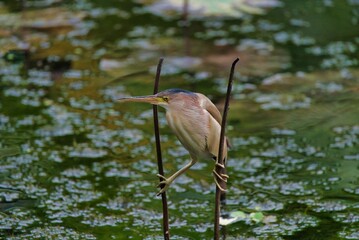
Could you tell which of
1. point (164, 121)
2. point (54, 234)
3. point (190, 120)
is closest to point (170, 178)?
point (190, 120)

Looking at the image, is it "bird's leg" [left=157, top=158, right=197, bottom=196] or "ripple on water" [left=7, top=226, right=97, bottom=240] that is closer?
"bird's leg" [left=157, top=158, right=197, bottom=196]

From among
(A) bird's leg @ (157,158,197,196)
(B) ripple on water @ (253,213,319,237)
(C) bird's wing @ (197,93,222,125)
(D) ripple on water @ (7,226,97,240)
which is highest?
(C) bird's wing @ (197,93,222,125)

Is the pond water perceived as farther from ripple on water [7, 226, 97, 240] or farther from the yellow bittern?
the yellow bittern

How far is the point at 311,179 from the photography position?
3.48 meters

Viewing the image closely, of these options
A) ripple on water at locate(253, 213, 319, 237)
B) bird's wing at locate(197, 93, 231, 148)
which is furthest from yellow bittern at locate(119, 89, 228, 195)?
ripple on water at locate(253, 213, 319, 237)

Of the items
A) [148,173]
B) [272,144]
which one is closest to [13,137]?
[148,173]

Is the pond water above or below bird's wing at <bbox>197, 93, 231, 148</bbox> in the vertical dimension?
below

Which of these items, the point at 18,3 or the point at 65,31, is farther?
the point at 18,3

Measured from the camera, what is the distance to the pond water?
124 inches

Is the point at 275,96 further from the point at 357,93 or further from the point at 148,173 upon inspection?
the point at 148,173

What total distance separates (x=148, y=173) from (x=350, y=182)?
2.84 feet

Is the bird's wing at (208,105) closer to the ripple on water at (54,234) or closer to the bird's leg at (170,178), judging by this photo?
the bird's leg at (170,178)

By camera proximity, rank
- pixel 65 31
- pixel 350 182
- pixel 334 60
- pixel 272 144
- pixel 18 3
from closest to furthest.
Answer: pixel 350 182 → pixel 272 144 → pixel 334 60 → pixel 65 31 → pixel 18 3

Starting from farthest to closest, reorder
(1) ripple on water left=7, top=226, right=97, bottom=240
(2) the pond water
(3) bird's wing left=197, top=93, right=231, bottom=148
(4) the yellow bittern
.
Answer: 1. (2) the pond water
2. (1) ripple on water left=7, top=226, right=97, bottom=240
3. (3) bird's wing left=197, top=93, right=231, bottom=148
4. (4) the yellow bittern
